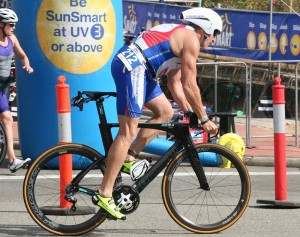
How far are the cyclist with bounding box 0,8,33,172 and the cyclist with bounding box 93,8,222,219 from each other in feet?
13.4

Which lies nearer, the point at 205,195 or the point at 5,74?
the point at 205,195

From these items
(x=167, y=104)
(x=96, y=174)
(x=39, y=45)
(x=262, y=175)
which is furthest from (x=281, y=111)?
(x=39, y=45)

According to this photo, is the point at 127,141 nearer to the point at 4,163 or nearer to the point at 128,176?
the point at 128,176

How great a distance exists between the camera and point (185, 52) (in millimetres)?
7887

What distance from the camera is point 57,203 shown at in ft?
27.3

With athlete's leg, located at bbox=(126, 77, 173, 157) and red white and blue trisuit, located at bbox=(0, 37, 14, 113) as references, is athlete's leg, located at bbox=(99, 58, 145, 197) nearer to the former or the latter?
athlete's leg, located at bbox=(126, 77, 173, 157)

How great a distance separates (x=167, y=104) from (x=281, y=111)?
5.00ft

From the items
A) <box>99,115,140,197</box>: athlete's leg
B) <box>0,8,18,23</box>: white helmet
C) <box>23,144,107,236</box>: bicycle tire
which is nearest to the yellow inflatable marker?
<box>0,8,18,23</box>: white helmet

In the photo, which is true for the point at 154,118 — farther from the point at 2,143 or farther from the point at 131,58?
the point at 2,143

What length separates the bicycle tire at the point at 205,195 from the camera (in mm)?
8102

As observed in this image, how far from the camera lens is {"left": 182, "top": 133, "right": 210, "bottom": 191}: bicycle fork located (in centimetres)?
813

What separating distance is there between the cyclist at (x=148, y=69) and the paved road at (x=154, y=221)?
0.52 m

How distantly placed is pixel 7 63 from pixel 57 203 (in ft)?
13.8

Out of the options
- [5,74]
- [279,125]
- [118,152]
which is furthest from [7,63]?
[118,152]
